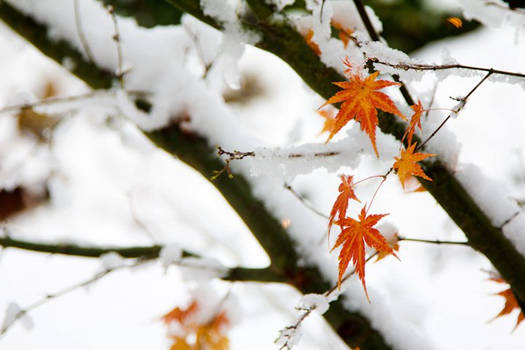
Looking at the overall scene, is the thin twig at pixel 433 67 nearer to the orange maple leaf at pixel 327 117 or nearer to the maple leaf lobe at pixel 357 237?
the maple leaf lobe at pixel 357 237

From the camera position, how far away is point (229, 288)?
104cm

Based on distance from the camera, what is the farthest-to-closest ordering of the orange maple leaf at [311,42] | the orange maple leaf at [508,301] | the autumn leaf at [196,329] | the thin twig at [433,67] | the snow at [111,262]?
the autumn leaf at [196,329]
the snow at [111,262]
the orange maple leaf at [508,301]
the orange maple leaf at [311,42]
the thin twig at [433,67]

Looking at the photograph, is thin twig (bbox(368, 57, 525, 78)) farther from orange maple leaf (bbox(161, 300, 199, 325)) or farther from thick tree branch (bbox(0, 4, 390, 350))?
orange maple leaf (bbox(161, 300, 199, 325))

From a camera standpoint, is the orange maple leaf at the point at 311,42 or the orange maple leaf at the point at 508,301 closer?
the orange maple leaf at the point at 311,42

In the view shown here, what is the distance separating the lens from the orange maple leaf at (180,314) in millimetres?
1168

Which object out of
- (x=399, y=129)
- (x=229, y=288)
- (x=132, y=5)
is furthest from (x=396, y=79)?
(x=132, y=5)

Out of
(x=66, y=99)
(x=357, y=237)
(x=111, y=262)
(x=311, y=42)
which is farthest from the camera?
(x=66, y=99)

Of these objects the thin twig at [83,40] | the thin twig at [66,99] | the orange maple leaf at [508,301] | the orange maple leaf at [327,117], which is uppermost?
the orange maple leaf at [327,117]

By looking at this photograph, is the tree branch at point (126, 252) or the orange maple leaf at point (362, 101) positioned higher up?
the orange maple leaf at point (362, 101)

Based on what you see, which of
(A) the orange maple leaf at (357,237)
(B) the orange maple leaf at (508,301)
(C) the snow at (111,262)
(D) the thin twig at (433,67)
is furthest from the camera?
(C) the snow at (111,262)

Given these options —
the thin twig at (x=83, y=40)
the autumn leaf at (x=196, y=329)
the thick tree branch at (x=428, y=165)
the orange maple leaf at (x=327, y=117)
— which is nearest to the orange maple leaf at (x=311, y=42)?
the thick tree branch at (x=428, y=165)

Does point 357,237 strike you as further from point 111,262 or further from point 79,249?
point 79,249

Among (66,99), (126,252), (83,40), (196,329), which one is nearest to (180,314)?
(196,329)

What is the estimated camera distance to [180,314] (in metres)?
1.18
